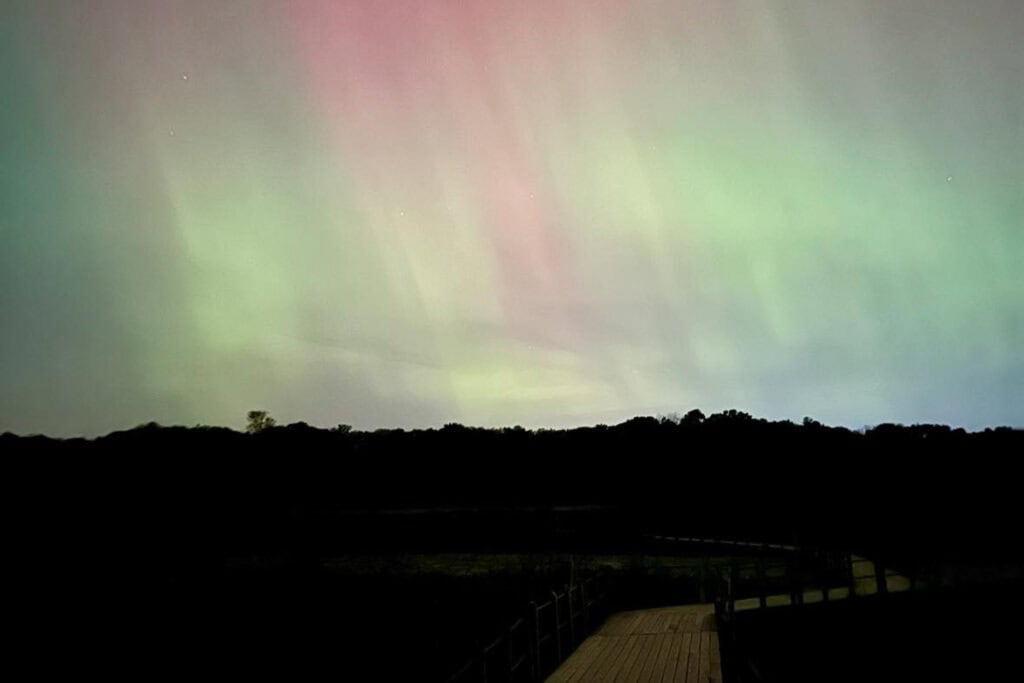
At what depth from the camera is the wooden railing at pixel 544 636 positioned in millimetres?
11242

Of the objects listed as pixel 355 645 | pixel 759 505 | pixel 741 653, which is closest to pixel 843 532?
pixel 759 505

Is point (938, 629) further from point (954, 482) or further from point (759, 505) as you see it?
point (954, 482)

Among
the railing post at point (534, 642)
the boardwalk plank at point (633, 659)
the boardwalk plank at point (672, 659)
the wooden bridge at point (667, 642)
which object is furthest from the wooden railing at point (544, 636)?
the boardwalk plank at point (672, 659)

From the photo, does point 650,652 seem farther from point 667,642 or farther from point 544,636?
point 544,636

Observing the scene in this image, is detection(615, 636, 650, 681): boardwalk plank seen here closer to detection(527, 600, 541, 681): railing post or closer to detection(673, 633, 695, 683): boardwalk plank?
detection(673, 633, 695, 683): boardwalk plank

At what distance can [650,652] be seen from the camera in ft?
50.4

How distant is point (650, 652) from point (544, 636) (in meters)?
1.90

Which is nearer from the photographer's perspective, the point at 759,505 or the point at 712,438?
the point at 759,505

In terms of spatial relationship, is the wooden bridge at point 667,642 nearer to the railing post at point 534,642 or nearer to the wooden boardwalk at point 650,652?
the wooden boardwalk at point 650,652

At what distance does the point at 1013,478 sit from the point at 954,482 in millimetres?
2928

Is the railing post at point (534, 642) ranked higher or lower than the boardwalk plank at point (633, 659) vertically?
higher

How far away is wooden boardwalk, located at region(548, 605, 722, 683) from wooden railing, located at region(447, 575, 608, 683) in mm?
319

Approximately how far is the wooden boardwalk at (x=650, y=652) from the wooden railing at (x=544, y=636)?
0.32 meters

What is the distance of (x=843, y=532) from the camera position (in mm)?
33812
